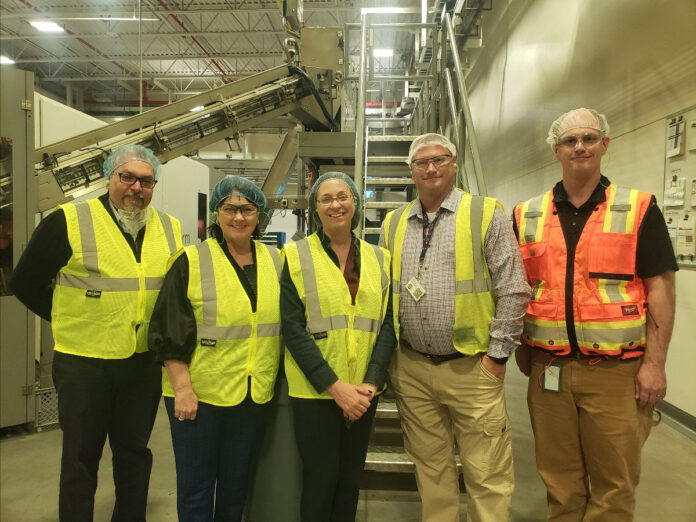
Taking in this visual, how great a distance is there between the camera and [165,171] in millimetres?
5176

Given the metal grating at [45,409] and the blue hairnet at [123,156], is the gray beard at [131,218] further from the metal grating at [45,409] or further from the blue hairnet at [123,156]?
the metal grating at [45,409]

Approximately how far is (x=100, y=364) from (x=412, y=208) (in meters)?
1.40

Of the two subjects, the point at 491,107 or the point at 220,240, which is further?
the point at 491,107

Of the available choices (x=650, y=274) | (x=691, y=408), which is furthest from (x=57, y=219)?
(x=691, y=408)

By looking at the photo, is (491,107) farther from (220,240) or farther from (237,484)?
(237,484)

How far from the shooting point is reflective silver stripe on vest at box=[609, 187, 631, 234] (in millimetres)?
1525

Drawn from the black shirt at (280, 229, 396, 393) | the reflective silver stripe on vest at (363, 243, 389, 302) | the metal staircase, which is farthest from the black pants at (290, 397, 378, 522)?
the metal staircase

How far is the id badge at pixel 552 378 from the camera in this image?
5.23 feet

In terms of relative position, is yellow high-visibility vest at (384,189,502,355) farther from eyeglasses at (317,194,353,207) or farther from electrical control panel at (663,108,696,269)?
electrical control panel at (663,108,696,269)

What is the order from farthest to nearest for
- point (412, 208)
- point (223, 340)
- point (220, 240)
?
1. point (412, 208)
2. point (220, 240)
3. point (223, 340)

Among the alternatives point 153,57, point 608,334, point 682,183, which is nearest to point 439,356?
point 608,334

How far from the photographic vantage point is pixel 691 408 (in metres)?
2.94

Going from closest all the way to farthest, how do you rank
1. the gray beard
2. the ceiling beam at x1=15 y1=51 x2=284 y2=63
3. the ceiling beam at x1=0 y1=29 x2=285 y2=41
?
1. the gray beard
2. the ceiling beam at x1=0 y1=29 x2=285 y2=41
3. the ceiling beam at x1=15 y1=51 x2=284 y2=63

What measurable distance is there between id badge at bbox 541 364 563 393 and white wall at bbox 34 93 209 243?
364 cm
